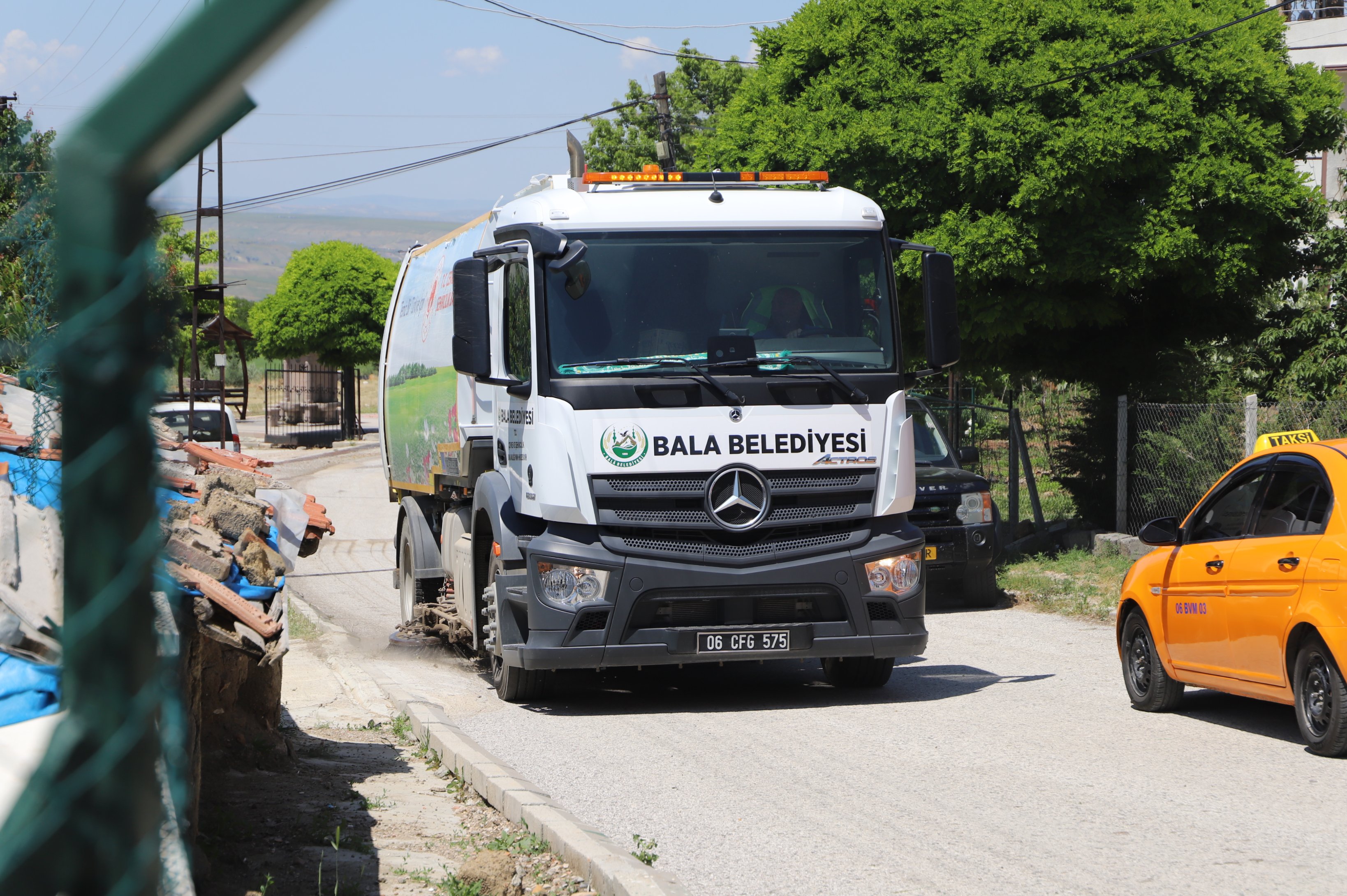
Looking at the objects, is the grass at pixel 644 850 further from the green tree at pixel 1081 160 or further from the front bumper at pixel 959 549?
the green tree at pixel 1081 160

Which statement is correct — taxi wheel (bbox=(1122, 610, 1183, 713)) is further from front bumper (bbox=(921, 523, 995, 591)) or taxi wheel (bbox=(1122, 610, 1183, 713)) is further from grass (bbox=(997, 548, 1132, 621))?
front bumper (bbox=(921, 523, 995, 591))

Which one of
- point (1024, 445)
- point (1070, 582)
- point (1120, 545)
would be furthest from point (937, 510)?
point (1024, 445)

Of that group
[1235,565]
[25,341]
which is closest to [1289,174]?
[1235,565]

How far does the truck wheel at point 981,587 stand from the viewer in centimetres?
1412

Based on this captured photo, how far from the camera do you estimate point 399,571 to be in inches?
535

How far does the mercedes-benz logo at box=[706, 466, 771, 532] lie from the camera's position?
8.54 m

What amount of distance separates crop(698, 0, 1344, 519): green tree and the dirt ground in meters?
10.3

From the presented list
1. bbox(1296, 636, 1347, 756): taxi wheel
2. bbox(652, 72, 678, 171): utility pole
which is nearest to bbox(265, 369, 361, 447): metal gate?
bbox(652, 72, 678, 171): utility pole

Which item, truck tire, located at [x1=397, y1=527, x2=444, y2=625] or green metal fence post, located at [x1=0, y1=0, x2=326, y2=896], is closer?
green metal fence post, located at [x1=0, y1=0, x2=326, y2=896]

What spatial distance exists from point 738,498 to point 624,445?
→ 812mm

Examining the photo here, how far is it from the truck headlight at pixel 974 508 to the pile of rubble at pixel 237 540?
25.1 feet

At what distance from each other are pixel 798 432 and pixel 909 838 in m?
3.48

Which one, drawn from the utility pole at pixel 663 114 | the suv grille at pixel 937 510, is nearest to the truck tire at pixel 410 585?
the suv grille at pixel 937 510

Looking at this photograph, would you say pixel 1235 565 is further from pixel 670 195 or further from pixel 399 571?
pixel 399 571
